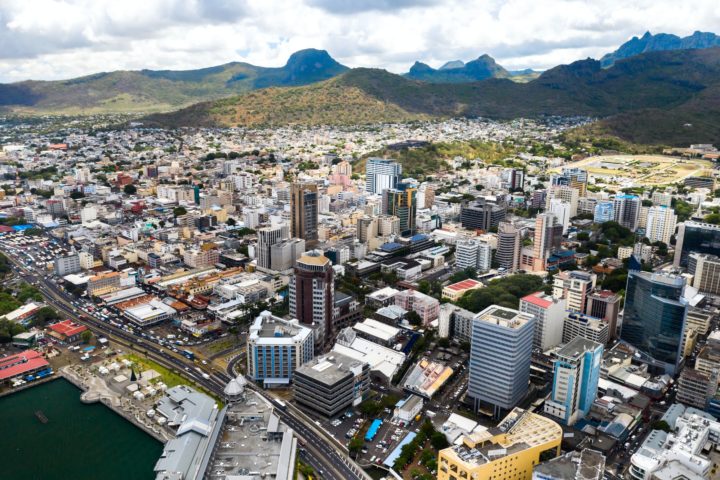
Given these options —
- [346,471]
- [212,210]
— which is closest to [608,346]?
[346,471]

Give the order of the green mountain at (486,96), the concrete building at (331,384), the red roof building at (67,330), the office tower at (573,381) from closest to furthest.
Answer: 1. the office tower at (573,381)
2. the concrete building at (331,384)
3. the red roof building at (67,330)
4. the green mountain at (486,96)

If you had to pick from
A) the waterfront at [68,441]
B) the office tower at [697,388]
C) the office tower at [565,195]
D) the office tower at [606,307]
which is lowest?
the waterfront at [68,441]

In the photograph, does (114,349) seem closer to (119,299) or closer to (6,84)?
(119,299)

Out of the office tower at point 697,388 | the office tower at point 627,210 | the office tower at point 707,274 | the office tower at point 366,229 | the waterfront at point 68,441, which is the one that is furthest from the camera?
the office tower at point 627,210

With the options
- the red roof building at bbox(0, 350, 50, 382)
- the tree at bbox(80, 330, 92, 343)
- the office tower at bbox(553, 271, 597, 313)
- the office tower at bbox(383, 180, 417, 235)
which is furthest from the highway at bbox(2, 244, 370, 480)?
the office tower at bbox(383, 180, 417, 235)

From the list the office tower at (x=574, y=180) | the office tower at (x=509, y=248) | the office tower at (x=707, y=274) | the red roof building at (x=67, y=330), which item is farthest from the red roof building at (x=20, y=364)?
the office tower at (x=574, y=180)

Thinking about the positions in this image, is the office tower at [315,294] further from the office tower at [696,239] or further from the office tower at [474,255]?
the office tower at [696,239]
